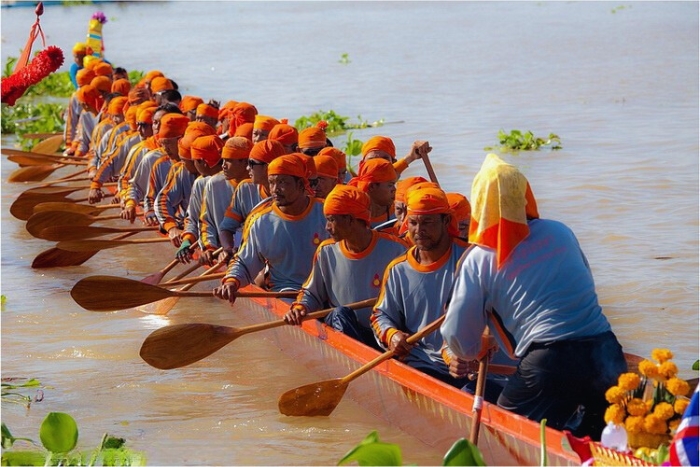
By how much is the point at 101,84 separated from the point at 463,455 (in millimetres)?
10891

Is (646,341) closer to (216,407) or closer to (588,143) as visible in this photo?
(216,407)

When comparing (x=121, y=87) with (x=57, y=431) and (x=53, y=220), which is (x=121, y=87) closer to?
(x=53, y=220)

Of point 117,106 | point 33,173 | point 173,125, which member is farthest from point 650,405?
point 33,173

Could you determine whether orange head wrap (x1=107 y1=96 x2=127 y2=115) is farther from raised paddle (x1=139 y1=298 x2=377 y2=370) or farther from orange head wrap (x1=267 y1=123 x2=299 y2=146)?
raised paddle (x1=139 y1=298 x2=377 y2=370)

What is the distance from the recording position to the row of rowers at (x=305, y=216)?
20.2 ft

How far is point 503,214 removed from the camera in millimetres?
4910

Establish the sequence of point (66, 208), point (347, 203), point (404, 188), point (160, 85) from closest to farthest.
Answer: point (347, 203), point (404, 188), point (66, 208), point (160, 85)

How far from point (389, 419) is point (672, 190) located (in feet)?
26.6

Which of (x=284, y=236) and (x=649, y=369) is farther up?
(x=649, y=369)

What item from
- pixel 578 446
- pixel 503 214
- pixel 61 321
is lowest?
pixel 61 321

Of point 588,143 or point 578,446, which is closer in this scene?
point 578,446

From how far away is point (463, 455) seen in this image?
4.36 metres

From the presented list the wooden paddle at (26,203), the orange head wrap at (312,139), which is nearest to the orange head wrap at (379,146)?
the orange head wrap at (312,139)

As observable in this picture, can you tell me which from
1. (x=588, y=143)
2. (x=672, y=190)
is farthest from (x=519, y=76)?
(x=672, y=190)
